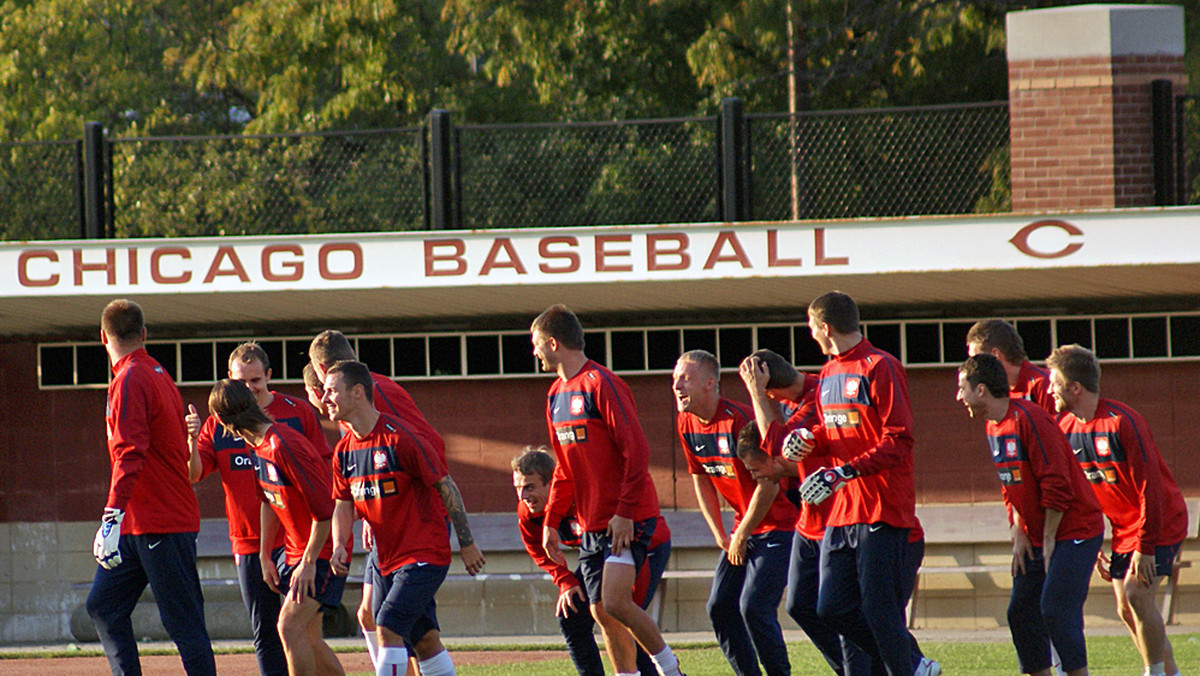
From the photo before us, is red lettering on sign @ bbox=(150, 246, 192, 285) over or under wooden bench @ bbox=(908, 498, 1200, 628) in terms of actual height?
over

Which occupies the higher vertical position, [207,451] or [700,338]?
[700,338]

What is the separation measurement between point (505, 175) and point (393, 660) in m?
7.03

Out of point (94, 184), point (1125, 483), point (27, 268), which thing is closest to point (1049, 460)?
point (1125, 483)

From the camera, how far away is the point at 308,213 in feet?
44.9

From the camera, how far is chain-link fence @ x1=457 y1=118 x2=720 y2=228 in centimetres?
1279

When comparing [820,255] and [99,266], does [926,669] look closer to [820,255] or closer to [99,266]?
[820,255]

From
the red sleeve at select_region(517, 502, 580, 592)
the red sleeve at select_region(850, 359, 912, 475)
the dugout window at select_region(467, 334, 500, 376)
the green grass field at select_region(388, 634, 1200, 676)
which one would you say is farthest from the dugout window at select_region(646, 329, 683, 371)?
the red sleeve at select_region(850, 359, 912, 475)

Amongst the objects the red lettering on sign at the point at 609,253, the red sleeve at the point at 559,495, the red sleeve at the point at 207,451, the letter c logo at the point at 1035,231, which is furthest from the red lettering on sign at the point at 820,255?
the red sleeve at the point at 207,451

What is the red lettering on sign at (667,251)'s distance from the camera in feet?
36.1

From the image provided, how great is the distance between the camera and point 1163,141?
38.6 feet

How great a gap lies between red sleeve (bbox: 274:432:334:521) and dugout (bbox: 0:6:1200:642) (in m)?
4.51

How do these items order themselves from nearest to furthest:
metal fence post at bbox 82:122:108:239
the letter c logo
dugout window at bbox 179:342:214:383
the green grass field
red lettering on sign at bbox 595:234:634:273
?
the green grass field < the letter c logo < red lettering on sign at bbox 595:234:634:273 < metal fence post at bbox 82:122:108:239 < dugout window at bbox 179:342:214:383

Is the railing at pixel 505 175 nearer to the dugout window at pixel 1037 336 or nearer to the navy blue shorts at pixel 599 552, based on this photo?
the dugout window at pixel 1037 336

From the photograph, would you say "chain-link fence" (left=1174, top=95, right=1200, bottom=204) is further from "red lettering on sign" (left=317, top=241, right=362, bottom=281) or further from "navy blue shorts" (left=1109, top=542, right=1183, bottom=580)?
"red lettering on sign" (left=317, top=241, right=362, bottom=281)
